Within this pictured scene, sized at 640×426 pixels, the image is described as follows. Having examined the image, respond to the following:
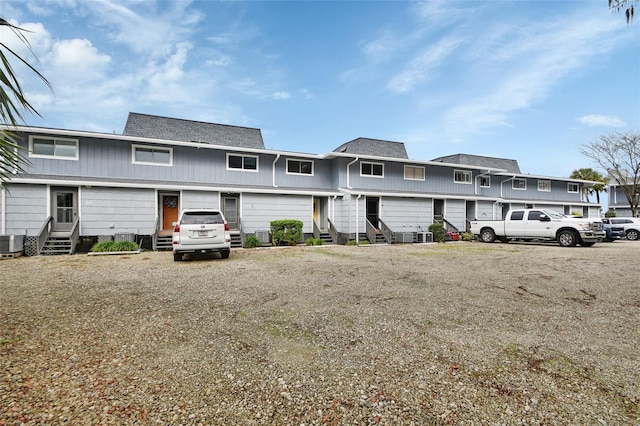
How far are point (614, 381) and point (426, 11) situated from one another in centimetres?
→ 1320

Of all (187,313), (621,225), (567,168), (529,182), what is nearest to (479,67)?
(529,182)

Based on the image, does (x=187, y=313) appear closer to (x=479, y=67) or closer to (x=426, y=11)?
(x=426, y=11)

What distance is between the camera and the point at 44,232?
11.5m

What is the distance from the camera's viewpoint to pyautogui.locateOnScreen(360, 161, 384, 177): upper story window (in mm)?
17734

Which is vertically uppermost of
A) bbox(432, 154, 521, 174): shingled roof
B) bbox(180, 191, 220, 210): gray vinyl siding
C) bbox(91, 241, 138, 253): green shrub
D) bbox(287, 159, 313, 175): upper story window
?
bbox(432, 154, 521, 174): shingled roof

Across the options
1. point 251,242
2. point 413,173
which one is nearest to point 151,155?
point 251,242

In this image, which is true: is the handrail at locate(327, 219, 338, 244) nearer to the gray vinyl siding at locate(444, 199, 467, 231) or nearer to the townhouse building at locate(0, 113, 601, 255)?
the townhouse building at locate(0, 113, 601, 255)

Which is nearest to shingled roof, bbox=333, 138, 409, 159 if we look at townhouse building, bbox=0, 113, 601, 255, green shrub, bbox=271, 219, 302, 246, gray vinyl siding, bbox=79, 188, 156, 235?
townhouse building, bbox=0, 113, 601, 255

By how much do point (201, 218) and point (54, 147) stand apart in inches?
361

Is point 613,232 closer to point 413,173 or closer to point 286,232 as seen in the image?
point 413,173

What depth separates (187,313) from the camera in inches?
175

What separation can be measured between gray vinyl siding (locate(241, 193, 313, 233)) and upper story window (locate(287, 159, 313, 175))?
6.08 ft

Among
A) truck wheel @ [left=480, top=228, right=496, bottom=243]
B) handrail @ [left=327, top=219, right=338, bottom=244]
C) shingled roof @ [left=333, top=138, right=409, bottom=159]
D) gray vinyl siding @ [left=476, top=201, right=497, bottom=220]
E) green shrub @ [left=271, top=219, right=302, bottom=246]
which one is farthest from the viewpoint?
gray vinyl siding @ [left=476, top=201, right=497, bottom=220]

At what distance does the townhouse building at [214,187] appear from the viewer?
12422mm
